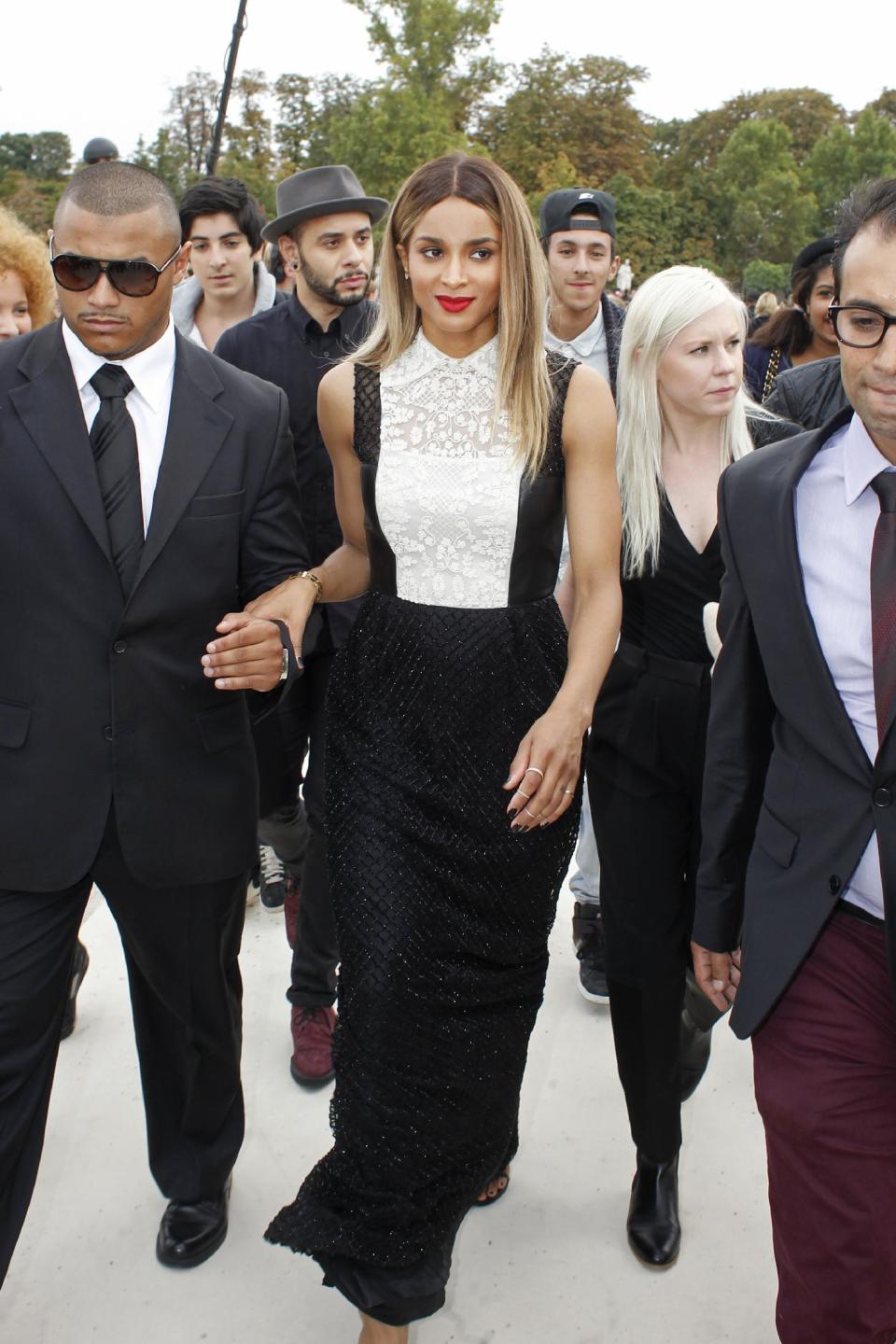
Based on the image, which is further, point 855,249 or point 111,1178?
point 111,1178

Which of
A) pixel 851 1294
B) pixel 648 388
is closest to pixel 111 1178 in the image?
pixel 851 1294

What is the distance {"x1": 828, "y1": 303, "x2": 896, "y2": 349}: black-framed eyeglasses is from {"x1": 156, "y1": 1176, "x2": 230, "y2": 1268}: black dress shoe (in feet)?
7.94

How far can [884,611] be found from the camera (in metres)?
1.91

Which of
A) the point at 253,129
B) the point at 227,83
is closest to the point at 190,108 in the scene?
the point at 253,129

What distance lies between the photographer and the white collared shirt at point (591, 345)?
5.08 metres

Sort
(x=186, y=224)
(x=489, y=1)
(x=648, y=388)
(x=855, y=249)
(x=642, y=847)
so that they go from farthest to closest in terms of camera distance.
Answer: (x=489, y=1) < (x=186, y=224) < (x=648, y=388) < (x=642, y=847) < (x=855, y=249)

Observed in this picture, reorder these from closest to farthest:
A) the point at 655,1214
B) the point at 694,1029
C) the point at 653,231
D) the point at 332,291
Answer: the point at 655,1214
the point at 694,1029
the point at 332,291
the point at 653,231

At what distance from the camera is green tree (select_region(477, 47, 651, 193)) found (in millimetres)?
60906

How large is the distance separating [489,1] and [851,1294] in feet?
154

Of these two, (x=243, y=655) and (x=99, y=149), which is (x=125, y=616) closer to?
(x=243, y=655)

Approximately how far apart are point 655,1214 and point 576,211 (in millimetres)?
4163

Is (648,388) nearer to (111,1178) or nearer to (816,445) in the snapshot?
(816,445)

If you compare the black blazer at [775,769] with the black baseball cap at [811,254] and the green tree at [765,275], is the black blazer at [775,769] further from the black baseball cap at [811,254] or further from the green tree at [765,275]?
the green tree at [765,275]

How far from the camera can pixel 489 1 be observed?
4228 centimetres
